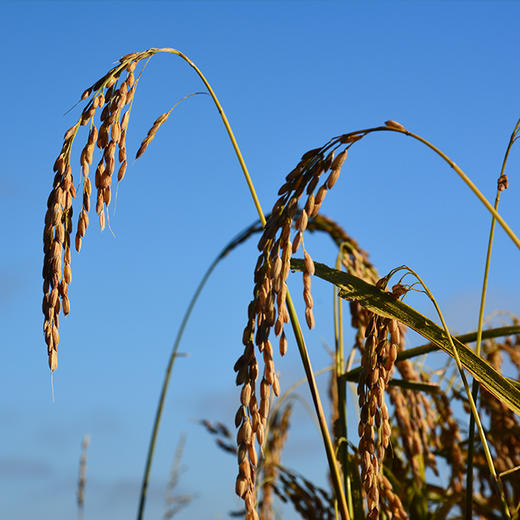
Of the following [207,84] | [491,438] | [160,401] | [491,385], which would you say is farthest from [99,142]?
[160,401]

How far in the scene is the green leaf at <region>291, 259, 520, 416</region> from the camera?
1.27m

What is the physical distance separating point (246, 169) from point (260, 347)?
0.55m

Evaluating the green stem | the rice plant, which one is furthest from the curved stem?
the green stem

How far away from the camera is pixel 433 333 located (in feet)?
4.32

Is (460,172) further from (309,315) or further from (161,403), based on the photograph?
(161,403)

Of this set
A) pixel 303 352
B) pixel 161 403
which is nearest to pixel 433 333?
pixel 303 352

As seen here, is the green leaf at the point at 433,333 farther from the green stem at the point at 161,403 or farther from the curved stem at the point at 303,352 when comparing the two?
the green stem at the point at 161,403

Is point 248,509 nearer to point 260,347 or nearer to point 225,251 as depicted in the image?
point 260,347

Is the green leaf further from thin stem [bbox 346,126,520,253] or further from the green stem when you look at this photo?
the green stem

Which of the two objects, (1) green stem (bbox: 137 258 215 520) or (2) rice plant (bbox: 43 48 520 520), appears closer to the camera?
(2) rice plant (bbox: 43 48 520 520)

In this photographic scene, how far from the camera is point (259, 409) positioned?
103 cm

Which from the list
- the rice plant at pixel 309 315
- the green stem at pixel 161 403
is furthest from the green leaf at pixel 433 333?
the green stem at pixel 161 403

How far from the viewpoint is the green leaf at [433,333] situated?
49.9 inches

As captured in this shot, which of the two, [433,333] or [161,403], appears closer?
[433,333]
